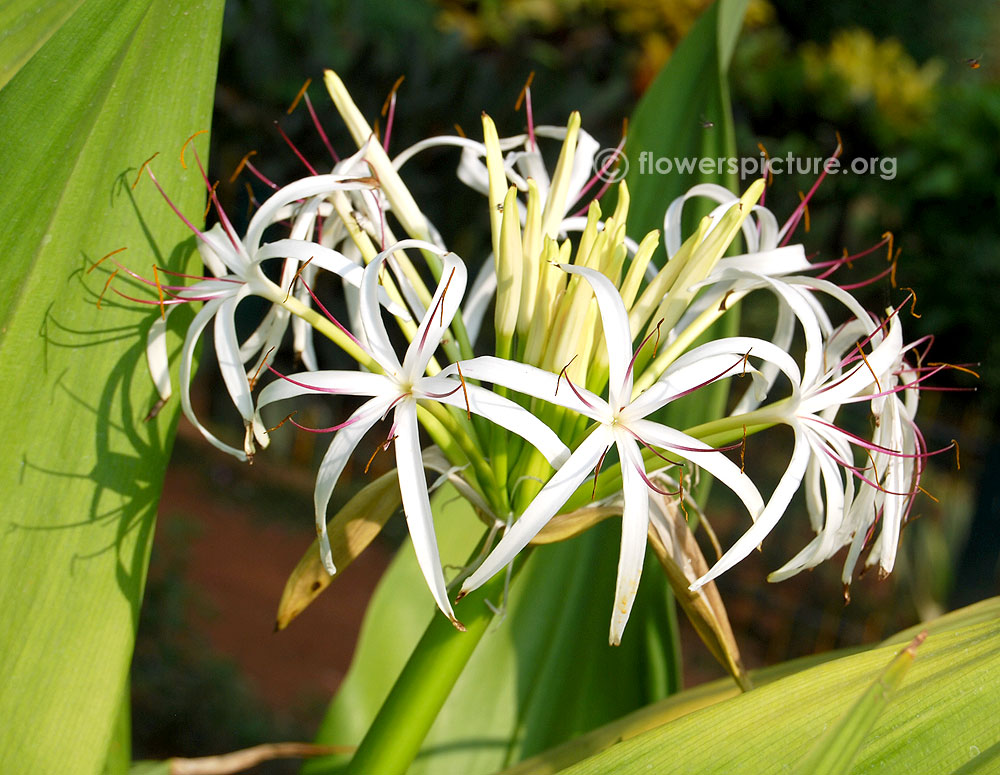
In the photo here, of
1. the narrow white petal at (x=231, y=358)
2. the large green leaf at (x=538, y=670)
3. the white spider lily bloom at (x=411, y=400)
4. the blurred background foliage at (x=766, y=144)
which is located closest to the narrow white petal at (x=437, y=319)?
the white spider lily bloom at (x=411, y=400)

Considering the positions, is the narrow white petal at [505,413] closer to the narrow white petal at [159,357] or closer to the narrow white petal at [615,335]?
the narrow white petal at [615,335]

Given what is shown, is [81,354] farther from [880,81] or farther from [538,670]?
[880,81]

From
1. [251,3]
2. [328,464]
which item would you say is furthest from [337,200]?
[251,3]

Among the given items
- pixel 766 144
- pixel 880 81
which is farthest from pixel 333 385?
pixel 880 81

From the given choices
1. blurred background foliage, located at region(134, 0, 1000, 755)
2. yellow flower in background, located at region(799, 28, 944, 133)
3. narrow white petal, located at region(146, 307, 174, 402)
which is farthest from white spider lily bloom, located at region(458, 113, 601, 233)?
yellow flower in background, located at region(799, 28, 944, 133)

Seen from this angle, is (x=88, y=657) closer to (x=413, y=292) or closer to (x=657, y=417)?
(x=413, y=292)

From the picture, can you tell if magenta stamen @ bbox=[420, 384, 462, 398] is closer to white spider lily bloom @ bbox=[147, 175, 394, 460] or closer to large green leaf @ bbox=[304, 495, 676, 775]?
white spider lily bloom @ bbox=[147, 175, 394, 460]

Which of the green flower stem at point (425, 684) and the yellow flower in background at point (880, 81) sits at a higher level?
the yellow flower in background at point (880, 81)
